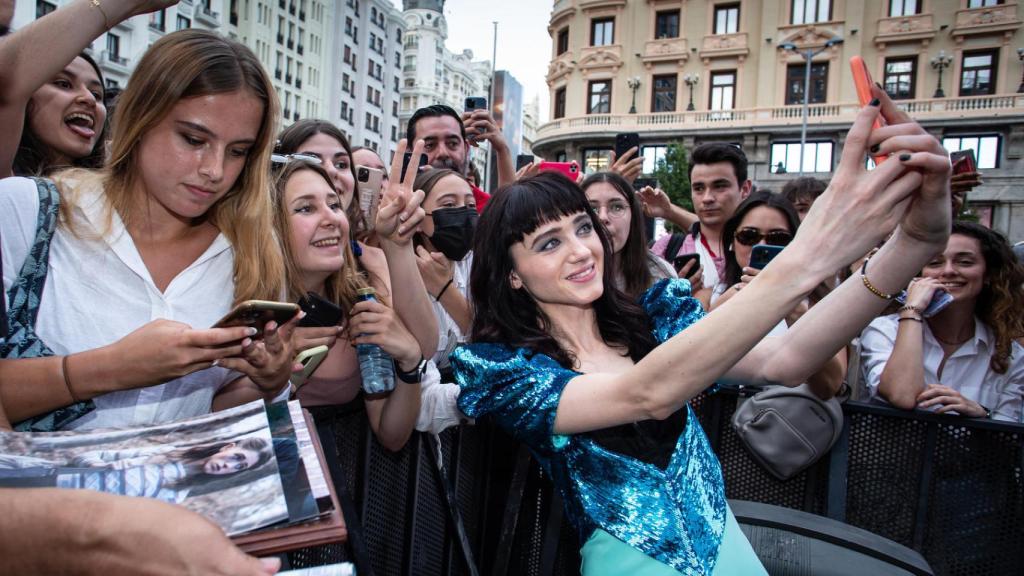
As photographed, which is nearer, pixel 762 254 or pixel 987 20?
pixel 762 254

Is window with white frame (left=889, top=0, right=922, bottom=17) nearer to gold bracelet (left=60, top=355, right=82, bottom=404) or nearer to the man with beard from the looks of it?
the man with beard

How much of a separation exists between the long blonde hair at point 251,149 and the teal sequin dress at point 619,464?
668 millimetres

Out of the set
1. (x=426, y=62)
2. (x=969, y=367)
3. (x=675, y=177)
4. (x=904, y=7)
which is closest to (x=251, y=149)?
(x=969, y=367)

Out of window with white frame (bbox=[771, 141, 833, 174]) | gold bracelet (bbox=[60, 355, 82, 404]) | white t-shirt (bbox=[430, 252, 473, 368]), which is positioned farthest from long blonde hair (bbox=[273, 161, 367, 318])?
window with white frame (bbox=[771, 141, 833, 174])

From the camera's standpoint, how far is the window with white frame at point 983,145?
2636cm

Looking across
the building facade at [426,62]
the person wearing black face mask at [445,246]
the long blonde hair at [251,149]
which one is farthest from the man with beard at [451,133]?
the building facade at [426,62]

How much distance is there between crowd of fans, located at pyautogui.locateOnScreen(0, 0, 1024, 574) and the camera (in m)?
1.44

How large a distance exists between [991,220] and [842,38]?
9.43 m

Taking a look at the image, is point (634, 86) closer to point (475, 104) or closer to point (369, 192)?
point (475, 104)

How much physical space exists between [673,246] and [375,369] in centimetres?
356

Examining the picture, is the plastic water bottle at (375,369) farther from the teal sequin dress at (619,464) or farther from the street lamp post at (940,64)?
the street lamp post at (940,64)

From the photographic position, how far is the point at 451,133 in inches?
167

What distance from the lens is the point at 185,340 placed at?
4.57 feet

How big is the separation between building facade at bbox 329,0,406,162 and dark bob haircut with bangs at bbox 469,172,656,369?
54379 mm
